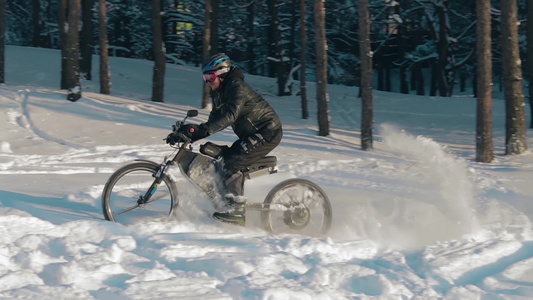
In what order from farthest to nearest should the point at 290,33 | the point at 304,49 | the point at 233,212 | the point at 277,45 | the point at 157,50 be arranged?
the point at 290,33 → the point at 277,45 → the point at 304,49 → the point at 157,50 → the point at 233,212

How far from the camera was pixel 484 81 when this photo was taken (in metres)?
13.5

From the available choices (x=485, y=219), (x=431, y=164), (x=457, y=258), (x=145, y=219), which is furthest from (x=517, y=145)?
(x=145, y=219)

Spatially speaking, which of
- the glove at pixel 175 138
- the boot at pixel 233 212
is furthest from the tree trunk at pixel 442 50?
the glove at pixel 175 138

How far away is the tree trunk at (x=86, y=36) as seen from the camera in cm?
2680

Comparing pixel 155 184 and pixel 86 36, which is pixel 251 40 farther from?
pixel 155 184

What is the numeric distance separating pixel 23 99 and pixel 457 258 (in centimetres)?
1419

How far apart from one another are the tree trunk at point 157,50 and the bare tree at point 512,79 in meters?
11.3

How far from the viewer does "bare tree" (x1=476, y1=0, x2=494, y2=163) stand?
1332 cm

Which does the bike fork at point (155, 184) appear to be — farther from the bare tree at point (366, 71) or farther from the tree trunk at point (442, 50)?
the tree trunk at point (442, 50)

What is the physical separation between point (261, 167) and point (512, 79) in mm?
9734

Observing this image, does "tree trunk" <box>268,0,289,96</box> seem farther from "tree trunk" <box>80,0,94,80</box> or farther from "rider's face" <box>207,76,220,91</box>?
"rider's face" <box>207,76,220,91</box>

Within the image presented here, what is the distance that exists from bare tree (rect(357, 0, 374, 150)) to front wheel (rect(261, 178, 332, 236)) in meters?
8.68

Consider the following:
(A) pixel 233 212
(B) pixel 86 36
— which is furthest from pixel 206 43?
(A) pixel 233 212

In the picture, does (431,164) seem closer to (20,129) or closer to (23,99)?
(20,129)
